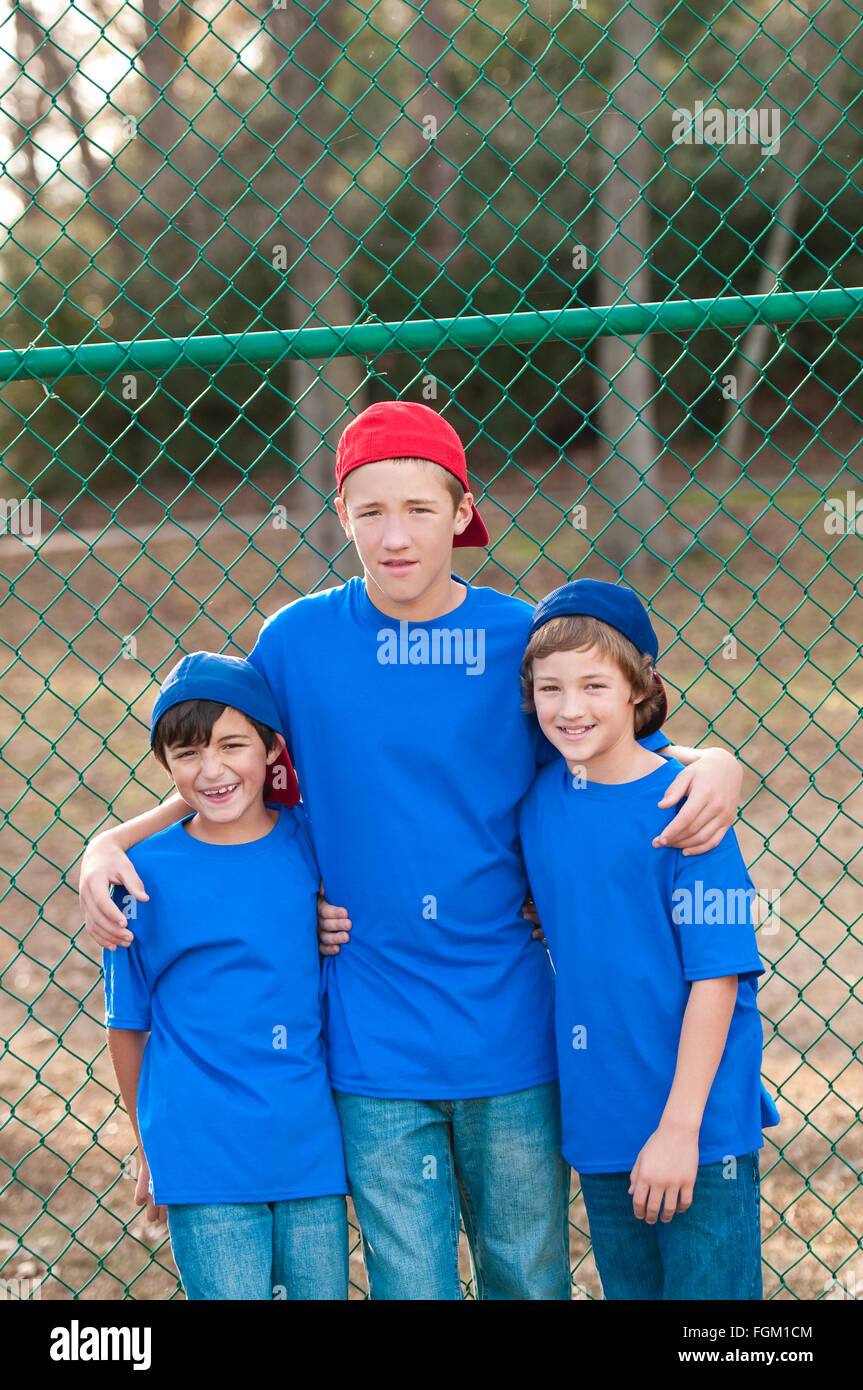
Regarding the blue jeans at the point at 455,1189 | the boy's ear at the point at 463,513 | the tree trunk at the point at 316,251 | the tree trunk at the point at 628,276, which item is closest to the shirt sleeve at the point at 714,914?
the blue jeans at the point at 455,1189

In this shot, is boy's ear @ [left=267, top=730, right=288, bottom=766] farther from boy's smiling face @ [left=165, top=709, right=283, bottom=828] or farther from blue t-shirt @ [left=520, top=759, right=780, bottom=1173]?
blue t-shirt @ [left=520, top=759, right=780, bottom=1173]

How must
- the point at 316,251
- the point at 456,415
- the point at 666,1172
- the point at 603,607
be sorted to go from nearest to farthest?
the point at 666,1172 → the point at 603,607 → the point at 316,251 → the point at 456,415

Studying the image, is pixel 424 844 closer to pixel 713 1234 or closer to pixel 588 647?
pixel 588 647

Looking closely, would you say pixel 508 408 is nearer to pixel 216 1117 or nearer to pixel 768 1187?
pixel 768 1187

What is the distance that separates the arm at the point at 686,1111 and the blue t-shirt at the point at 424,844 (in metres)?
0.23

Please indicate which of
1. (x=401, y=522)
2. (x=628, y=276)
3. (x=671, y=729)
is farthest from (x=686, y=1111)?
(x=628, y=276)

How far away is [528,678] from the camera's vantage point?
1.95 metres

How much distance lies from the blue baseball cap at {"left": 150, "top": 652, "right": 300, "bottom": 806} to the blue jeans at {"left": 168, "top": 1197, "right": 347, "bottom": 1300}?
0.76m

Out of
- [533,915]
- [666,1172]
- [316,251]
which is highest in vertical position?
[316,251]

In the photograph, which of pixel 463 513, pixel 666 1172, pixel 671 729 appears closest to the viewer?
pixel 666 1172

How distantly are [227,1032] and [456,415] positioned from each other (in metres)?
11.3

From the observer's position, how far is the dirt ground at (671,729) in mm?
2816

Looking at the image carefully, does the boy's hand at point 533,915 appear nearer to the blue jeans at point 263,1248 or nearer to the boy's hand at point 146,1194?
the blue jeans at point 263,1248

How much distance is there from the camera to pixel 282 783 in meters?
2.04
